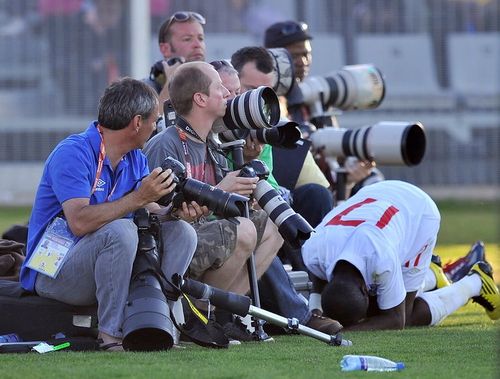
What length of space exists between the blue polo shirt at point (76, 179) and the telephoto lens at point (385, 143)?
92.8 inches

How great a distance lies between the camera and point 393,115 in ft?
63.4

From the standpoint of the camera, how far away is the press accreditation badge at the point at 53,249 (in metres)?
5.49

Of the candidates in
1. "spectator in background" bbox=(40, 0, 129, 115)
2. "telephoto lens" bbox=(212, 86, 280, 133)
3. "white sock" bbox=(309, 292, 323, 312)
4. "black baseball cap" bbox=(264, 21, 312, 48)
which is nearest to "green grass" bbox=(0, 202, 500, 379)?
"white sock" bbox=(309, 292, 323, 312)

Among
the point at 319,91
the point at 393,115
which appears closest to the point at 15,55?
the point at 393,115

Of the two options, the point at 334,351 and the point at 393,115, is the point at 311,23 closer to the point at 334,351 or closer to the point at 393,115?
the point at 393,115

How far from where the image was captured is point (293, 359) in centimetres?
527

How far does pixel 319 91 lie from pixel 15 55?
11484 mm

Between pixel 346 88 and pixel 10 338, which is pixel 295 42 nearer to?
pixel 346 88

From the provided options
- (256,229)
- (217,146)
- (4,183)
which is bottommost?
Result: (4,183)

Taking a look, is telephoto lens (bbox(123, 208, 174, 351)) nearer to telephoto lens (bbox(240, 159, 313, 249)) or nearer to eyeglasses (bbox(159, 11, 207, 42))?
telephoto lens (bbox(240, 159, 313, 249))

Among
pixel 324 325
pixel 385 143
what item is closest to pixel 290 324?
pixel 324 325

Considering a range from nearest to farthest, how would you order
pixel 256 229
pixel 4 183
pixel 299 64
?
pixel 256 229 → pixel 299 64 → pixel 4 183

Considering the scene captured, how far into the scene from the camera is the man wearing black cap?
8758 mm

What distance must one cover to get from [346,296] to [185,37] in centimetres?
215
